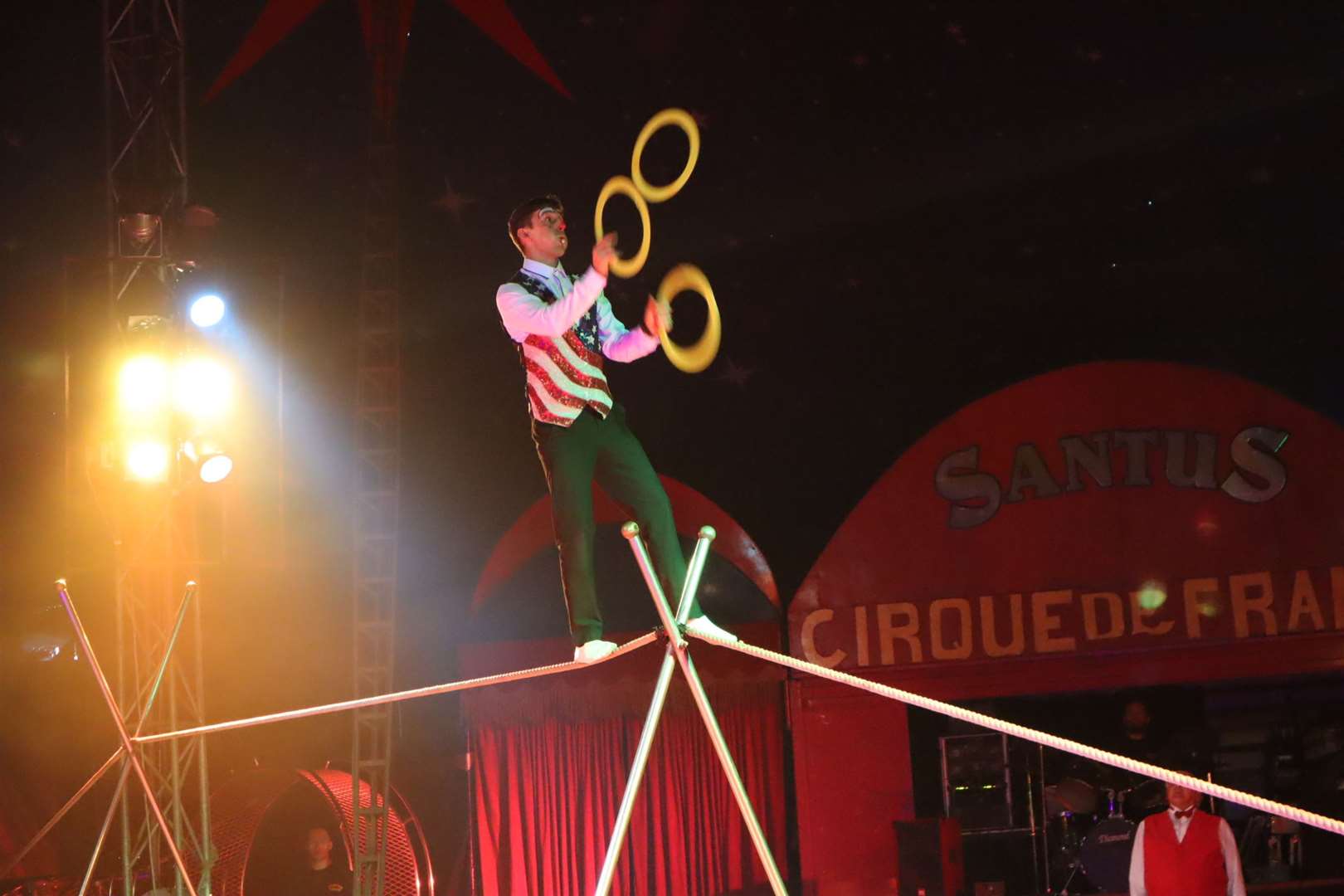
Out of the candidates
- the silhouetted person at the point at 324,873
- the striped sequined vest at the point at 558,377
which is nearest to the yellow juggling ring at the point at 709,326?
the striped sequined vest at the point at 558,377

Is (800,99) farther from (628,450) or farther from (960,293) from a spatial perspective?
(628,450)

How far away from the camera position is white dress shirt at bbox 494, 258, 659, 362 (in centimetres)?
367

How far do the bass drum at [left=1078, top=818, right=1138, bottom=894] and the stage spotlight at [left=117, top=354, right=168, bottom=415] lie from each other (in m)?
5.08

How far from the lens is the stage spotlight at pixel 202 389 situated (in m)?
6.20

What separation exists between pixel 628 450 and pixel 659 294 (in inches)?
17.4

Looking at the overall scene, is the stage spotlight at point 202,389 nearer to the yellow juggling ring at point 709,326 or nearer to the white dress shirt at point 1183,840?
the yellow juggling ring at point 709,326

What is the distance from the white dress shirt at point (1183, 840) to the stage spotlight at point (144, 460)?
4.27 m

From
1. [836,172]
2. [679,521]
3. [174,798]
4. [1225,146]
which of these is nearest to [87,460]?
[174,798]

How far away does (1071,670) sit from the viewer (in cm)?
731

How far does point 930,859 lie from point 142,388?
430 cm

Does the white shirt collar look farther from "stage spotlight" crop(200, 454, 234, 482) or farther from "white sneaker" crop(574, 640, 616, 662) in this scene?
"stage spotlight" crop(200, 454, 234, 482)

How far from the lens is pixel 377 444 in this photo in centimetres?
783

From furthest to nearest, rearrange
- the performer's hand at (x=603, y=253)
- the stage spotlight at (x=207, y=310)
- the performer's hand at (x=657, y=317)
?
the stage spotlight at (x=207, y=310) < the performer's hand at (x=657, y=317) < the performer's hand at (x=603, y=253)

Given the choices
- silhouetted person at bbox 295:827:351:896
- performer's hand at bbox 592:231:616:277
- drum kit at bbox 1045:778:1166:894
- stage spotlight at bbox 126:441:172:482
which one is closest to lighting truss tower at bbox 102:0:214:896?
stage spotlight at bbox 126:441:172:482
